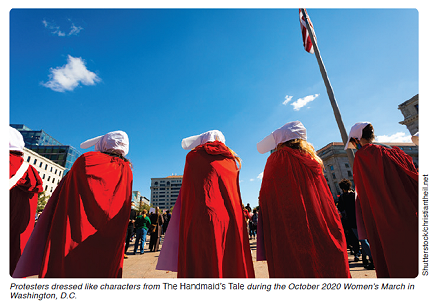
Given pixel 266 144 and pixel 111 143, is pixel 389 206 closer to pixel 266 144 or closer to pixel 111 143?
pixel 266 144

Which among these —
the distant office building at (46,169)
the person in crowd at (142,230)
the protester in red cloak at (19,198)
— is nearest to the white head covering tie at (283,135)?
the protester in red cloak at (19,198)

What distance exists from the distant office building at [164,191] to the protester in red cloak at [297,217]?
152710mm

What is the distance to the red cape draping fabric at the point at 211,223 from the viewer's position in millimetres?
2229

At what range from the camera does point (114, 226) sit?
2561 millimetres

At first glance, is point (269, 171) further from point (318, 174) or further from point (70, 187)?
point (70, 187)

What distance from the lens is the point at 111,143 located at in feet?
10.1

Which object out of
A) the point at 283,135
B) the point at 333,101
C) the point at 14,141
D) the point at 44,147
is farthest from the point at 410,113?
the point at 44,147

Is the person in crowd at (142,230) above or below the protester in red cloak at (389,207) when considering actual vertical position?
below

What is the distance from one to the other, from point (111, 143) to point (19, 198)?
1.78m

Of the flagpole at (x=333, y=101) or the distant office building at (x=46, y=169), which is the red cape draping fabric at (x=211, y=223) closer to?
the flagpole at (x=333, y=101)

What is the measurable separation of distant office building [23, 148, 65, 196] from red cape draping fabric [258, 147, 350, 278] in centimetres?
7264

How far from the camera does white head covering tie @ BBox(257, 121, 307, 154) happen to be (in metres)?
2.93
